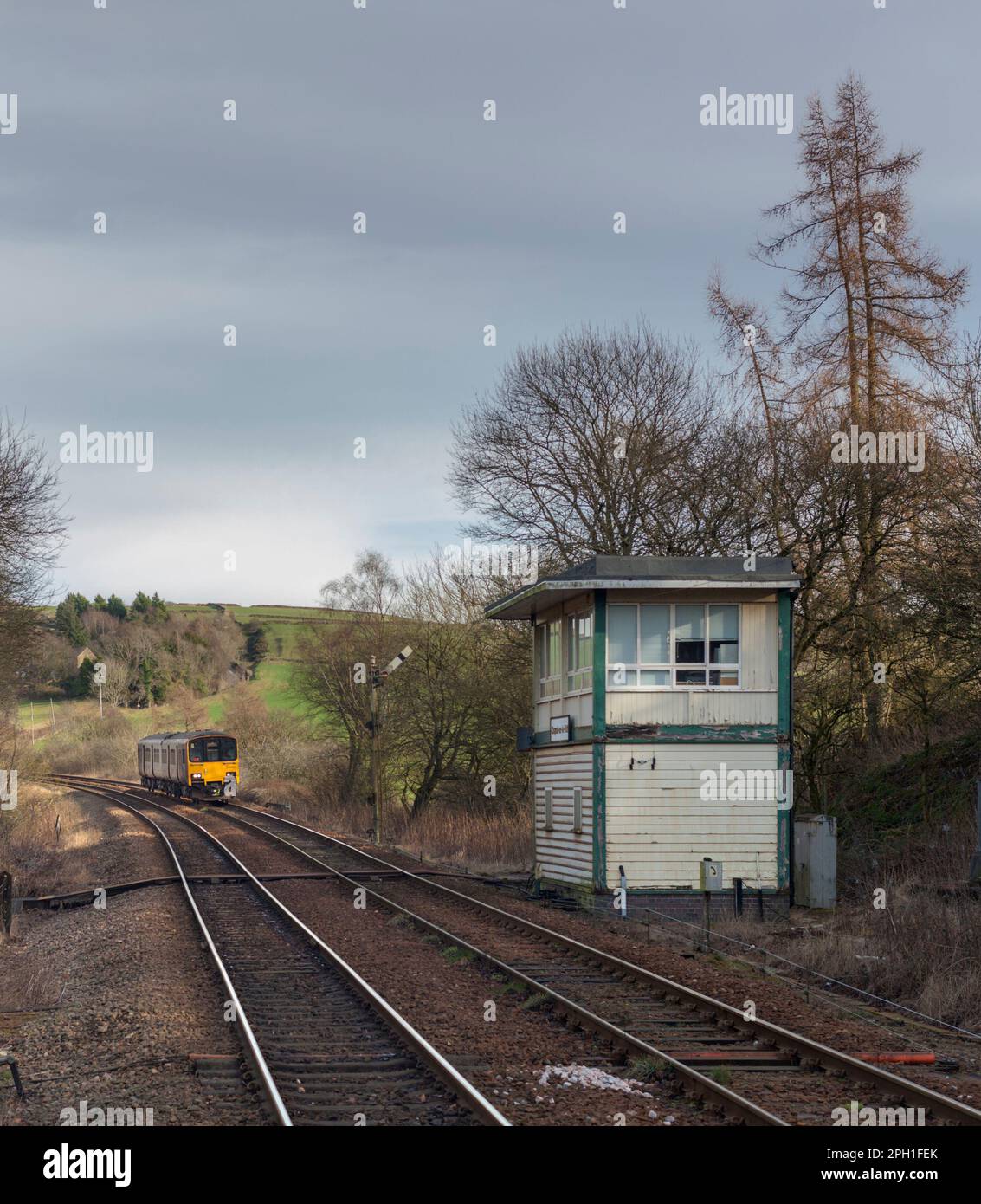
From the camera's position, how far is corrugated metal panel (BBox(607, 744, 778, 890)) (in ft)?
59.3

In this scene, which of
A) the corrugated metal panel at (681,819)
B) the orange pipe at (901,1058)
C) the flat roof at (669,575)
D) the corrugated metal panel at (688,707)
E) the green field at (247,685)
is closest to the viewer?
the orange pipe at (901,1058)

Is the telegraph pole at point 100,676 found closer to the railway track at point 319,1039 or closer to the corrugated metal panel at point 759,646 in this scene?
the corrugated metal panel at point 759,646

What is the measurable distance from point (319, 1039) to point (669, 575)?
10454 millimetres

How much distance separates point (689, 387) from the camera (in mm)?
30719

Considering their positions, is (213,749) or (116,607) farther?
(116,607)

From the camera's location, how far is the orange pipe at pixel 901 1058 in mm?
8836

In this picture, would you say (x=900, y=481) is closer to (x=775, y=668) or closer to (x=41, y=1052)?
(x=775, y=668)

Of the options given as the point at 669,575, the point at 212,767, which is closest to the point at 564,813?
the point at 669,575

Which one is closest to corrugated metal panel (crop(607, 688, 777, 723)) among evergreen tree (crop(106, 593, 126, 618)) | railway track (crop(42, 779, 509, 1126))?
railway track (crop(42, 779, 509, 1126))

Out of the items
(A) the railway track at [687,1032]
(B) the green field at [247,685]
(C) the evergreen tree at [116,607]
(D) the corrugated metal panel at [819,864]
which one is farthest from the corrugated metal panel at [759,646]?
(C) the evergreen tree at [116,607]

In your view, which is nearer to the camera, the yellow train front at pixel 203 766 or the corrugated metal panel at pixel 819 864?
the corrugated metal panel at pixel 819 864

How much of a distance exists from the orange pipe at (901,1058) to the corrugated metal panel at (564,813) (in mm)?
9573

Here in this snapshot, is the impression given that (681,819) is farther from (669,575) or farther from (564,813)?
(669,575)

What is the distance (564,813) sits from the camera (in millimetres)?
20094
